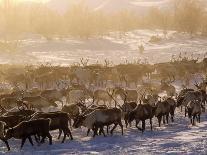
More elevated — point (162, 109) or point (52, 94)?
point (52, 94)

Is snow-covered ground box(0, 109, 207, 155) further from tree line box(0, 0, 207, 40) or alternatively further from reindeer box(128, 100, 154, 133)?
tree line box(0, 0, 207, 40)

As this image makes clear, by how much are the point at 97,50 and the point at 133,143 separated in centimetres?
3934

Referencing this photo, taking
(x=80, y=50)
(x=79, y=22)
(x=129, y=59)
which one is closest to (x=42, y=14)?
(x=79, y=22)

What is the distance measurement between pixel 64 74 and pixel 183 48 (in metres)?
25.6

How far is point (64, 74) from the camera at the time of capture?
105 ft

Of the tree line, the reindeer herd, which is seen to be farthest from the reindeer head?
the tree line

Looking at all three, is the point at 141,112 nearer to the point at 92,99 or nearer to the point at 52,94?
the point at 52,94

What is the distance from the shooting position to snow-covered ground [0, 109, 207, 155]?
1466 centimetres

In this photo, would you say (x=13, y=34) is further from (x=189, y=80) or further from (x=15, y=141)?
(x=15, y=141)

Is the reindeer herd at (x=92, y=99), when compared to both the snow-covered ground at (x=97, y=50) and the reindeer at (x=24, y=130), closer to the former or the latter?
the reindeer at (x=24, y=130)

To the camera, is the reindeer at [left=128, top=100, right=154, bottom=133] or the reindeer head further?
the reindeer at [left=128, top=100, right=154, bottom=133]

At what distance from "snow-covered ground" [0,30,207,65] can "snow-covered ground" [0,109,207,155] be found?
27.6 meters

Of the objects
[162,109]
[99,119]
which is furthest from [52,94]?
[99,119]

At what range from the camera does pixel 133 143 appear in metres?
15.8
